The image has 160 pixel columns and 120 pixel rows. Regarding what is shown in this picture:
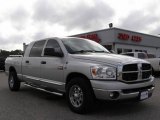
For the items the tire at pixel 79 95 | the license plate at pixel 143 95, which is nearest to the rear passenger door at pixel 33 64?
the tire at pixel 79 95

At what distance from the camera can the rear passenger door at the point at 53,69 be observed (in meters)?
6.75

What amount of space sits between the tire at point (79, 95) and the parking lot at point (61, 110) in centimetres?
16

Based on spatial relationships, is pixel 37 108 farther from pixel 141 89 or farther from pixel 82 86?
pixel 141 89

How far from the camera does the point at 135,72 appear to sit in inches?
230

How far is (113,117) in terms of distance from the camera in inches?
225

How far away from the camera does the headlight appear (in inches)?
220

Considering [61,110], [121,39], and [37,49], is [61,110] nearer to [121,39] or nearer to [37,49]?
[37,49]

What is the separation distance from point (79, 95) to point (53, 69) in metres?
1.29

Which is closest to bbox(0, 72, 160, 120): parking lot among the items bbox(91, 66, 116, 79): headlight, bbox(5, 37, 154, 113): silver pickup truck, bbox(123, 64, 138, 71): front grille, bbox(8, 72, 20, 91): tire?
bbox(5, 37, 154, 113): silver pickup truck

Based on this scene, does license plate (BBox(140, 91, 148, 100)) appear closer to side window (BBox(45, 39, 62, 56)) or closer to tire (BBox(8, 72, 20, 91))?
side window (BBox(45, 39, 62, 56))

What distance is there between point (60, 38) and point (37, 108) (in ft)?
6.57

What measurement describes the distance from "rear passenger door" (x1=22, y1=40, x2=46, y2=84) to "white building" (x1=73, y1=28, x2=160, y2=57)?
21.7 m

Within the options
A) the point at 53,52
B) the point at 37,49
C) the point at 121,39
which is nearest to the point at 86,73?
the point at 53,52

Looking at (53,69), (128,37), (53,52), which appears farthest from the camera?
(128,37)
